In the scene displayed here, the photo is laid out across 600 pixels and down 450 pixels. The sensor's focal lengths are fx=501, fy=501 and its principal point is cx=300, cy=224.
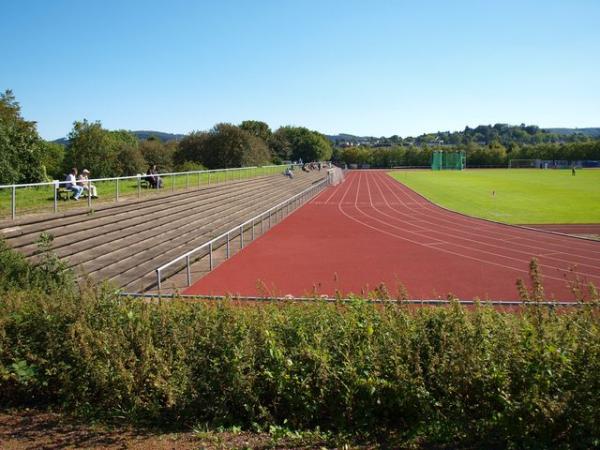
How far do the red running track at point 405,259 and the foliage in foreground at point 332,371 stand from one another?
15.9 feet

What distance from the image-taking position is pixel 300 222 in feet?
90.2

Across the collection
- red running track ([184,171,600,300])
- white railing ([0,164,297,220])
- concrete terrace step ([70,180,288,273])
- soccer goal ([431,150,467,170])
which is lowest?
red running track ([184,171,600,300])

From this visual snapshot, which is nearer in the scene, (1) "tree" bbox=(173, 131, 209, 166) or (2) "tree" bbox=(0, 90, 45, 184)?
(2) "tree" bbox=(0, 90, 45, 184)

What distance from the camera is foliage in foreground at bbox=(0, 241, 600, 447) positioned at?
3.90 meters

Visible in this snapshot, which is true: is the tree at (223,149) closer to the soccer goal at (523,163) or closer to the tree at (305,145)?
the tree at (305,145)

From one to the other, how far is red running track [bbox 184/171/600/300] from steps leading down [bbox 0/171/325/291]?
5.63 ft

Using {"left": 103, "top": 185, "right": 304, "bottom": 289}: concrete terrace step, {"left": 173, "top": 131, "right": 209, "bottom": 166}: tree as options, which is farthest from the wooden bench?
{"left": 173, "top": 131, "right": 209, "bottom": 166}: tree

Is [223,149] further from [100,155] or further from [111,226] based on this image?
[111,226]

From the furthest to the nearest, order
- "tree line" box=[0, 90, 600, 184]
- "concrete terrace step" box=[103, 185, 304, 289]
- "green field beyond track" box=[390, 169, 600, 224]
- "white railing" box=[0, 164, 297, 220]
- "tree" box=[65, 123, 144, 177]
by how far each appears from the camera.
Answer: "tree" box=[65, 123, 144, 177] < "tree line" box=[0, 90, 600, 184] < "green field beyond track" box=[390, 169, 600, 224] < "concrete terrace step" box=[103, 185, 304, 289] < "white railing" box=[0, 164, 297, 220]

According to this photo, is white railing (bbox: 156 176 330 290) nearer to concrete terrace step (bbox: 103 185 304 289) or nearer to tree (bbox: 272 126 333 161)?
concrete terrace step (bbox: 103 185 304 289)

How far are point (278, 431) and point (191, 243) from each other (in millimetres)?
14198

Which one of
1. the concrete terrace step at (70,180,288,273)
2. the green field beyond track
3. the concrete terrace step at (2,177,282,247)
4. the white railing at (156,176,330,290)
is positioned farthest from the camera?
the green field beyond track

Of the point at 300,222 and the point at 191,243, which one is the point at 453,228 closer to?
the point at 300,222

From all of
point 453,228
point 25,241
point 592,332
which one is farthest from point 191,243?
point 592,332
